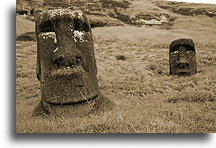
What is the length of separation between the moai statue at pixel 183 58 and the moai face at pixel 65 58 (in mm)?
3385

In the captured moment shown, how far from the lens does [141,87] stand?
547 cm

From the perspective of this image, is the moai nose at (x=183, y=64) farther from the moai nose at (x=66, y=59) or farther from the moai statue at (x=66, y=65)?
the moai nose at (x=66, y=59)

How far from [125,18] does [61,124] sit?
4.93m

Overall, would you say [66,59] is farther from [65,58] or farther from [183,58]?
[183,58]

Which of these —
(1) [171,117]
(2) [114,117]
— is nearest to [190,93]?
(1) [171,117]

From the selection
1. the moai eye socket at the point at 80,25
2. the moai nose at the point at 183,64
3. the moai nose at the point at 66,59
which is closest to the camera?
the moai nose at the point at 66,59

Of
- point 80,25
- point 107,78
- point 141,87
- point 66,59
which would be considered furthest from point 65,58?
point 107,78

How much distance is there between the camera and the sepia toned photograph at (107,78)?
3293 millimetres

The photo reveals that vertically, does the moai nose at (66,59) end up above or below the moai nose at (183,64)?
above

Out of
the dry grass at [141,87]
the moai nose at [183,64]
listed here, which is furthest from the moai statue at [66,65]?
the moai nose at [183,64]

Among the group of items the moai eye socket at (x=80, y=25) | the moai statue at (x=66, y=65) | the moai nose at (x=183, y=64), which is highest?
the moai eye socket at (x=80, y=25)

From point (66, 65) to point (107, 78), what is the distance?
9.80 ft

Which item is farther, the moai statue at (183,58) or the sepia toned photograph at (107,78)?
the moai statue at (183,58)

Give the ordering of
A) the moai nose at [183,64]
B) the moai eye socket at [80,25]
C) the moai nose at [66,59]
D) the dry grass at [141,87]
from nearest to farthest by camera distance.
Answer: the dry grass at [141,87] < the moai nose at [66,59] < the moai eye socket at [80,25] < the moai nose at [183,64]
